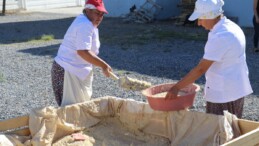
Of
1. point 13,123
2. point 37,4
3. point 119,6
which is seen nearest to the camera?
point 13,123

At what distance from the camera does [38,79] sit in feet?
25.0

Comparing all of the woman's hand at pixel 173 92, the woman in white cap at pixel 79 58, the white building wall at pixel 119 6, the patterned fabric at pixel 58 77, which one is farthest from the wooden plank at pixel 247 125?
the white building wall at pixel 119 6

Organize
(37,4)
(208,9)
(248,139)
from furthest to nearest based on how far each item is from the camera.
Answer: (37,4) → (208,9) → (248,139)

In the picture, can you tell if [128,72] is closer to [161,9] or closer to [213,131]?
[213,131]

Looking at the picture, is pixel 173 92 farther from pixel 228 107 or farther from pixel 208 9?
pixel 208 9

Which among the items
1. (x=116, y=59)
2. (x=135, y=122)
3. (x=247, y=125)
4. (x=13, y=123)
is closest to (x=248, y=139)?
(x=247, y=125)

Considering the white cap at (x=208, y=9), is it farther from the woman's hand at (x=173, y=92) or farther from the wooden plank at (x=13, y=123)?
the wooden plank at (x=13, y=123)

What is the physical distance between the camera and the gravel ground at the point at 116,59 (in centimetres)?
627

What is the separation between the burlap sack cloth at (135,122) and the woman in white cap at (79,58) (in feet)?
0.47

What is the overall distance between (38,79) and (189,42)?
4.16 metres

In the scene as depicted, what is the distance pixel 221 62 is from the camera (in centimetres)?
331

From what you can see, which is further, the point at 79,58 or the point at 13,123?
the point at 79,58

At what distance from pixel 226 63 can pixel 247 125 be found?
1.52 feet

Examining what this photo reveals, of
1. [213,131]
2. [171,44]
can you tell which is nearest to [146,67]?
[171,44]
